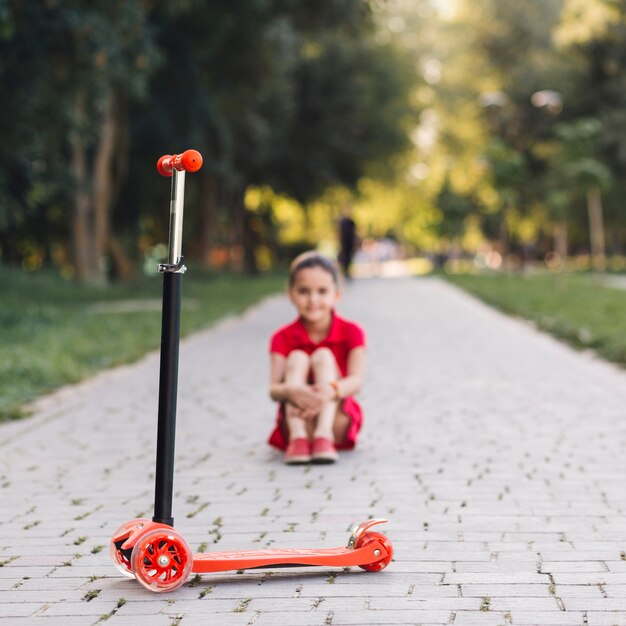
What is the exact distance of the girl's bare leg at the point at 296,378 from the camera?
266 inches

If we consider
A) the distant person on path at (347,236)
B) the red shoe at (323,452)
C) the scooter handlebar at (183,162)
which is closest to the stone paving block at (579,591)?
the scooter handlebar at (183,162)

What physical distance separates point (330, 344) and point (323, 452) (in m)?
0.68

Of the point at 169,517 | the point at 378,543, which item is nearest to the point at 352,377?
the point at 378,543

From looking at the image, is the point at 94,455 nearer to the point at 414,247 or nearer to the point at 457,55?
the point at 457,55

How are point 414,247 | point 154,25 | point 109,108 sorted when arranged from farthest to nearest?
point 414,247, point 109,108, point 154,25

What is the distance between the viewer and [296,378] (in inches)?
266

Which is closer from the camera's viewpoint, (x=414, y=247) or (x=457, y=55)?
(x=457, y=55)

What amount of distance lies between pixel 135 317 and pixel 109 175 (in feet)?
38.0

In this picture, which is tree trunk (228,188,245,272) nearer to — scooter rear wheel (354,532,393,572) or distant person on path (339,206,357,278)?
distant person on path (339,206,357,278)

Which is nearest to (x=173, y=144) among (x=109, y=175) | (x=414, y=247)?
(x=109, y=175)

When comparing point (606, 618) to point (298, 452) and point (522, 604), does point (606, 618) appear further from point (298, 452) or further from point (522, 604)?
point (298, 452)

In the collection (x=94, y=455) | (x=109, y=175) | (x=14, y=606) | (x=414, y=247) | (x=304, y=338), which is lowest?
(x=14, y=606)

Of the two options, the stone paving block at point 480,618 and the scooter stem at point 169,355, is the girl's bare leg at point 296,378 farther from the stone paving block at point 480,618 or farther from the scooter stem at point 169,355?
the stone paving block at point 480,618

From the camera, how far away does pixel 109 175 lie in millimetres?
29312
